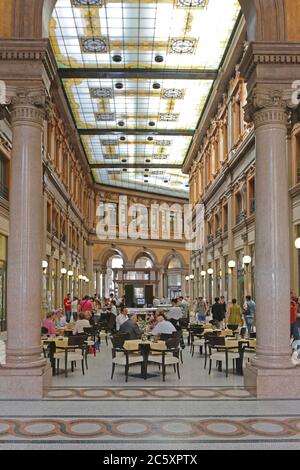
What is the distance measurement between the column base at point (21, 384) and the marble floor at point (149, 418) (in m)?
0.16

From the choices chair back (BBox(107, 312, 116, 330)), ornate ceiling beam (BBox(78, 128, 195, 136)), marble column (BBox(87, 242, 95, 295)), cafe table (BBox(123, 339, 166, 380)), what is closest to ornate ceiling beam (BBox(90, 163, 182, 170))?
ornate ceiling beam (BBox(78, 128, 195, 136))

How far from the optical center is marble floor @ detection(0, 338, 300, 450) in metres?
5.45

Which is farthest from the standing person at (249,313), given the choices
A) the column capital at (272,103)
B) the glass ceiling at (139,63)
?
the column capital at (272,103)

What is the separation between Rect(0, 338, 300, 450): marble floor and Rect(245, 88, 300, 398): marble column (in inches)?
14.3

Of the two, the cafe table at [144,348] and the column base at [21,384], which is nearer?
the column base at [21,384]

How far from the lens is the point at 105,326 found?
16.9 metres

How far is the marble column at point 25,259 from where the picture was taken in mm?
7449

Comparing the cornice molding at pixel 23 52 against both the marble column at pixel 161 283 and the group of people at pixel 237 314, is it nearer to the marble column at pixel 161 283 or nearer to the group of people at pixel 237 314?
the group of people at pixel 237 314

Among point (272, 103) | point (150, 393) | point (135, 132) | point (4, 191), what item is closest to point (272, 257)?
point (272, 103)

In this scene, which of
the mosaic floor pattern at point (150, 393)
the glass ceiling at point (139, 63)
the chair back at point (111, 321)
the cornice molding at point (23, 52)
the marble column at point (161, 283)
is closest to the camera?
the mosaic floor pattern at point (150, 393)

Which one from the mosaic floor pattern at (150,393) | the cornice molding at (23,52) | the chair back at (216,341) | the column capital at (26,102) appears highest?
the cornice molding at (23,52)

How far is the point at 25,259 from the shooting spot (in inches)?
300

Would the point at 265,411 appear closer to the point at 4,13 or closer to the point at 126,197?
the point at 4,13
